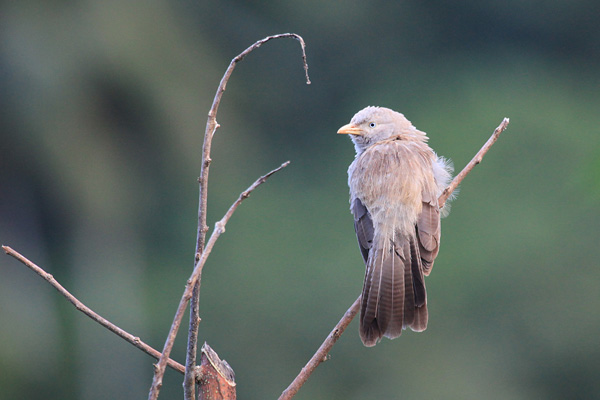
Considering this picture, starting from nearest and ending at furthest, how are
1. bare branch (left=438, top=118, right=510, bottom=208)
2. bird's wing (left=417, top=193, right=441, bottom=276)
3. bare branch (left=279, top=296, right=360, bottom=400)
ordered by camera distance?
bare branch (left=279, top=296, right=360, bottom=400) < bare branch (left=438, top=118, right=510, bottom=208) < bird's wing (left=417, top=193, right=441, bottom=276)

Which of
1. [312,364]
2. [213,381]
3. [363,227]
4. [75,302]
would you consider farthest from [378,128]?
[75,302]

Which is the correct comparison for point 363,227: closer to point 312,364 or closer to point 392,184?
point 392,184

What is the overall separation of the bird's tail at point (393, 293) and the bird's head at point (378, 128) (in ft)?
2.98

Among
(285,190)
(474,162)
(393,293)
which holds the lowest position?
(393,293)

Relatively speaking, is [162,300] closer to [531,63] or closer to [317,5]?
[317,5]

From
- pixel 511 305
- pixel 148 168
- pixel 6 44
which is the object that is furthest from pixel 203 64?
pixel 511 305

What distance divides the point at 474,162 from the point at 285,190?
10.2 metres

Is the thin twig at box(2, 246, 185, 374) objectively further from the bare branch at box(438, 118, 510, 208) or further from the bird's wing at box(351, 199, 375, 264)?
the bird's wing at box(351, 199, 375, 264)

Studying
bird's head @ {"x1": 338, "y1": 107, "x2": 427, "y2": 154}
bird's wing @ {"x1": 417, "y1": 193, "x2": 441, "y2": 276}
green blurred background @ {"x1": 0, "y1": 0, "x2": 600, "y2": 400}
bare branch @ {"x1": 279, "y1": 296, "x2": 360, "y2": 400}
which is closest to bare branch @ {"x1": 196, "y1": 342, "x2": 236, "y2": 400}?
bare branch @ {"x1": 279, "y1": 296, "x2": 360, "y2": 400}

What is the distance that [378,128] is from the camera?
5.07 m

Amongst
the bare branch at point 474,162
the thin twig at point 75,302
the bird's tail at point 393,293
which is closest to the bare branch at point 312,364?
the thin twig at point 75,302

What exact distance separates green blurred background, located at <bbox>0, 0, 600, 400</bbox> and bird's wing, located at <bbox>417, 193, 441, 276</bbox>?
630 centimetres

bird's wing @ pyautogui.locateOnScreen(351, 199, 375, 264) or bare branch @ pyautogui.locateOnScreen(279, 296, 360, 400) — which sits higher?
bird's wing @ pyautogui.locateOnScreen(351, 199, 375, 264)

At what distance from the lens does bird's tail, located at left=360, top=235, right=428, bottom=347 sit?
386cm
